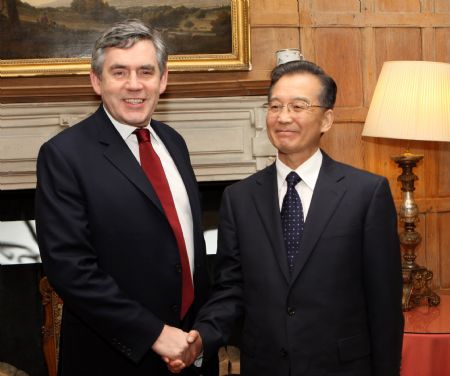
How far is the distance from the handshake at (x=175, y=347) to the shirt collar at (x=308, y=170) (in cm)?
54

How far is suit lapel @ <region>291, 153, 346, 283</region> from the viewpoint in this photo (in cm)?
190

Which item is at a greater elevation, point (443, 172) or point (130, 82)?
point (130, 82)

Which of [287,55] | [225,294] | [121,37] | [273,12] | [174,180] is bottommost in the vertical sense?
[225,294]

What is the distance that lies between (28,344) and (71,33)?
5.76 ft

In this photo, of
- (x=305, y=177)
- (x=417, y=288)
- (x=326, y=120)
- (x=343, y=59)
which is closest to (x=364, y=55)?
(x=343, y=59)

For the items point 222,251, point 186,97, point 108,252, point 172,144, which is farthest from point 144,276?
point 186,97

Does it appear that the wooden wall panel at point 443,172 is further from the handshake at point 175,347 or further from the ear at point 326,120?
the handshake at point 175,347

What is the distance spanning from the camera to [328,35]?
390cm

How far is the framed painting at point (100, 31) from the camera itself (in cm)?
355

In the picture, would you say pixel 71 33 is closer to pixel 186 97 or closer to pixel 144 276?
pixel 186 97

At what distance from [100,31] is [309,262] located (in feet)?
7.24

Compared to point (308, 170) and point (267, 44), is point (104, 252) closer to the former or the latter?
point (308, 170)

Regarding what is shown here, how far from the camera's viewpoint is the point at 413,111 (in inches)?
130

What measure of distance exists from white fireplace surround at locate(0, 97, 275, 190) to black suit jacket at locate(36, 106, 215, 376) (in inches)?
64.4
